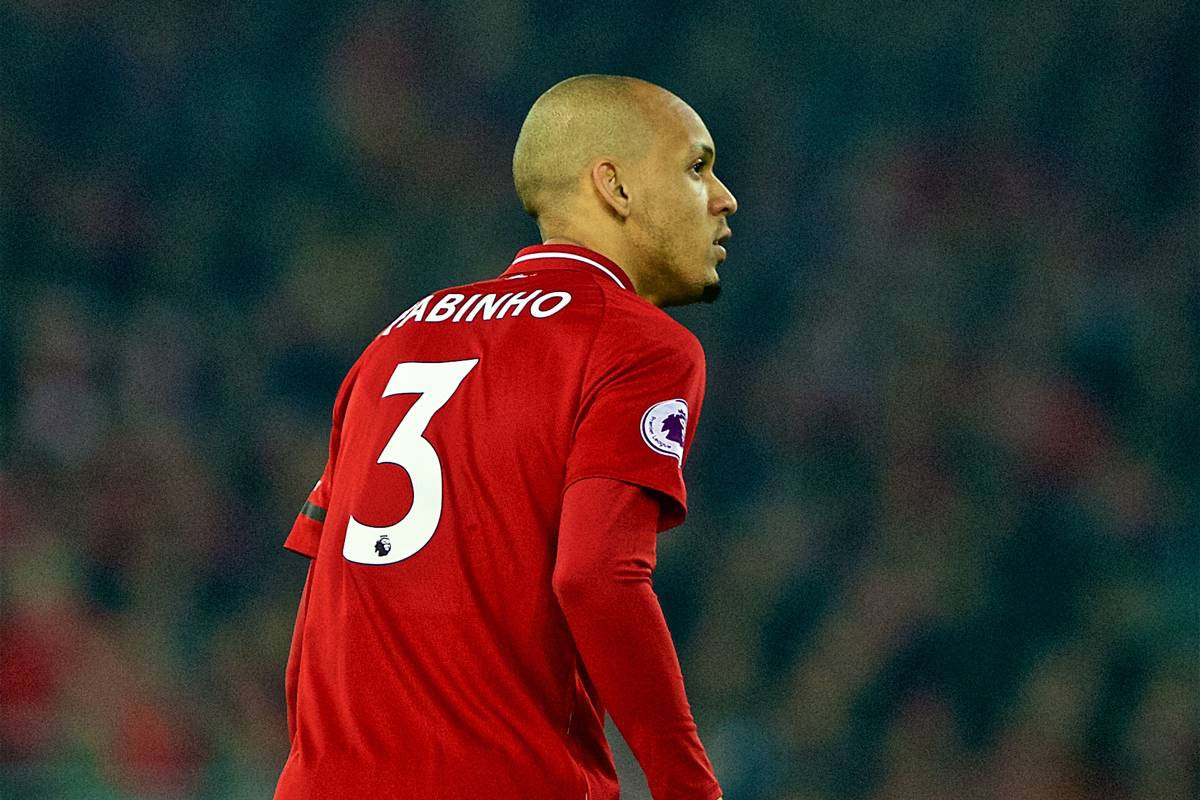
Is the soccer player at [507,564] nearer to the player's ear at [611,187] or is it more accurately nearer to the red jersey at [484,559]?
the red jersey at [484,559]

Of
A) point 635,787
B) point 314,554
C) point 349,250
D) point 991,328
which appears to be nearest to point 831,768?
point 635,787

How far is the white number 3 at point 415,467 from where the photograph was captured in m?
1.17

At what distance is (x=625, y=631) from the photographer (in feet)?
3.59

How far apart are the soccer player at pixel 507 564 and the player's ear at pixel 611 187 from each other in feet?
0.38

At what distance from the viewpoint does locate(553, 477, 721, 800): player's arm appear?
42.6 inches

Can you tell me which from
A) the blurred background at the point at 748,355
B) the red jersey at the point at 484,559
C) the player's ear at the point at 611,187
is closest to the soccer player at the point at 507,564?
the red jersey at the point at 484,559

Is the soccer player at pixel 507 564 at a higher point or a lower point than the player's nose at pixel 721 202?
lower

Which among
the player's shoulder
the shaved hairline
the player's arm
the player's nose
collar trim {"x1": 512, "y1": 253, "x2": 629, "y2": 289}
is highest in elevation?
the shaved hairline

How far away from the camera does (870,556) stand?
3484 millimetres

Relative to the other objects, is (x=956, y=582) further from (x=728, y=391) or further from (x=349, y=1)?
(x=349, y=1)

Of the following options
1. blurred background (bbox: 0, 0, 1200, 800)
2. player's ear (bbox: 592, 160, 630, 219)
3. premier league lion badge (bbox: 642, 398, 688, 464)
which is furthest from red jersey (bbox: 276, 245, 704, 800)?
blurred background (bbox: 0, 0, 1200, 800)

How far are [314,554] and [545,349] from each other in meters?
0.31

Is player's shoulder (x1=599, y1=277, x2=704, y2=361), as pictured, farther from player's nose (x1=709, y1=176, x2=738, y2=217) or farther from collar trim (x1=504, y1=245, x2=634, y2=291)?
player's nose (x1=709, y1=176, x2=738, y2=217)

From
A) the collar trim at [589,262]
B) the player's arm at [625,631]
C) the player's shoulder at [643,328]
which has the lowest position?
the player's arm at [625,631]
